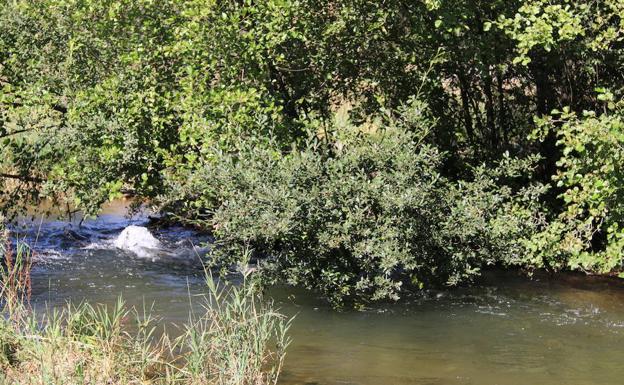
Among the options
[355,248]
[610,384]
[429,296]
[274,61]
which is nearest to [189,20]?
[274,61]

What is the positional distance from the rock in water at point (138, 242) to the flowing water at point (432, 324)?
1.43 ft

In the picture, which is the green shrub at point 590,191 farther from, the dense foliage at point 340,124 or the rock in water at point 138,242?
the rock in water at point 138,242

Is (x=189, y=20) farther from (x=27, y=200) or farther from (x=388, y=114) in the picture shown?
(x=27, y=200)

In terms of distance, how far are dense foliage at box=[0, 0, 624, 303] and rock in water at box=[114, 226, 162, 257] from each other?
1629mm

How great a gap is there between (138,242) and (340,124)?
465cm

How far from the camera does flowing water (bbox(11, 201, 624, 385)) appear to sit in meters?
7.58

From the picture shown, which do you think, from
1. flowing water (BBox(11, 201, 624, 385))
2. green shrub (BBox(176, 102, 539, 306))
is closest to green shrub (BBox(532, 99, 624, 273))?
green shrub (BBox(176, 102, 539, 306))

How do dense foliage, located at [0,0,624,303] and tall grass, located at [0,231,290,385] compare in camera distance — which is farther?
dense foliage, located at [0,0,624,303]

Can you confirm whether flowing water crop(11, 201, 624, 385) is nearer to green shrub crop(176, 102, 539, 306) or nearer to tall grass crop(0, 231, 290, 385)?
green shrub crop(176, 102, 539, 306)

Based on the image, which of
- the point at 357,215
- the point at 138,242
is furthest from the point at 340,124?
the point at 138,242

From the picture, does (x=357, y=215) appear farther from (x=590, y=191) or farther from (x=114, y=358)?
(x=114, y=358)

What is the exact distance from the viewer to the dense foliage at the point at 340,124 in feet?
29.3

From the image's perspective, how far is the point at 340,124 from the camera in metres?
11.0

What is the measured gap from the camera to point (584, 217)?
35.2 ft
